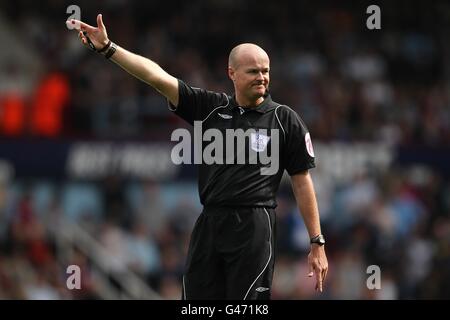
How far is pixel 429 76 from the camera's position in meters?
20.6

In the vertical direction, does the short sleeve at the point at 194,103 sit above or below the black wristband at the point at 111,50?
below

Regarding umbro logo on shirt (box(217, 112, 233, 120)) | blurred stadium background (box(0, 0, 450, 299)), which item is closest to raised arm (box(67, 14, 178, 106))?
umbro logo on shirt (box(217, 112, 233, 120))

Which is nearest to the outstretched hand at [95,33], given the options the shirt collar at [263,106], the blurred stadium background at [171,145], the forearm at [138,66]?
the forearm at [138,66]

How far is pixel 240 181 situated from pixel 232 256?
517mm

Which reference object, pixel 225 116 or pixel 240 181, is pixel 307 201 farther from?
pixel 225 116

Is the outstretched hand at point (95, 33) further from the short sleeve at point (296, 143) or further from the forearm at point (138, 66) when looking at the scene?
the short sleeve at point (296, 143)

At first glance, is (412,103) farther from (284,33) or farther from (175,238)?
(175,238)

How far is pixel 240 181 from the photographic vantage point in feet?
27.1

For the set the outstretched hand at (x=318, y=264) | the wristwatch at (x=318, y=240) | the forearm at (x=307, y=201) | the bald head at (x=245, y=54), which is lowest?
the outstretched hand at (x=318, y=264)

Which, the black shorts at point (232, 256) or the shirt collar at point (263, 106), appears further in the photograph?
the shirt collar at point (263, 106)

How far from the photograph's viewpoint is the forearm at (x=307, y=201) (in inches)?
331

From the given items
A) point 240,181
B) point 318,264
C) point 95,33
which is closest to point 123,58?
point 95,33
